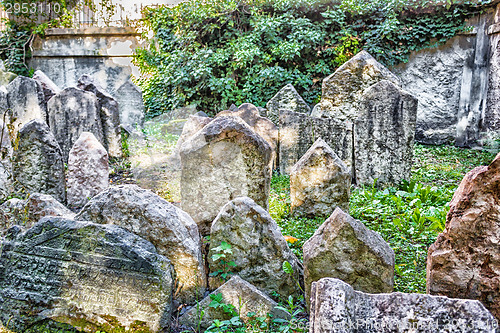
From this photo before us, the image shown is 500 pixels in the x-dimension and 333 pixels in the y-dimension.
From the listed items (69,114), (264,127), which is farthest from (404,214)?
(69,114)

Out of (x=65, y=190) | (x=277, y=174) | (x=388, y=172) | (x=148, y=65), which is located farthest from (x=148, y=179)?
(x=148, y=65)

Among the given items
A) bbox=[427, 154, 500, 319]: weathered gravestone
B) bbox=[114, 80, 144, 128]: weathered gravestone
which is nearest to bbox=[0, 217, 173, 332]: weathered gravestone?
bbox=[427, 154, 500, 319]: weathered gravestone

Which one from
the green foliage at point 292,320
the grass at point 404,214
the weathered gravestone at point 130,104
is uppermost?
the weathered gravestone at point 130,104

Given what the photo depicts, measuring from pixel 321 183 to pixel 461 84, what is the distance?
7213mm

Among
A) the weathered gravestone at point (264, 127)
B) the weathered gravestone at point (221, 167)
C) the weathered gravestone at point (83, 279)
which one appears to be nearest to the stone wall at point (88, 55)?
the weathered gravestone at point (264, 127)

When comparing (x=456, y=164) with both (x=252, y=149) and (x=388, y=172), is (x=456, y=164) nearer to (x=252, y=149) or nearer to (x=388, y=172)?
(x=388, y=172)

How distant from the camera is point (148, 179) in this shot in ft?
23.0

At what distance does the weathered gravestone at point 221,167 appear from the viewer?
4426 millimetres

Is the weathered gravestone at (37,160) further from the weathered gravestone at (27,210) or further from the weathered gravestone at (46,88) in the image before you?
the weathered gravestone at (46,88)

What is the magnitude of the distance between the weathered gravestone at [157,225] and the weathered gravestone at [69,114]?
4.77m

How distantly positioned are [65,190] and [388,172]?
463 cm

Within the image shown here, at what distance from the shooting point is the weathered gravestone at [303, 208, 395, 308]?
9.82 feet

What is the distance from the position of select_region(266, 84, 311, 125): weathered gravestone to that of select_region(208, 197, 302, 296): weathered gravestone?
5.37 m

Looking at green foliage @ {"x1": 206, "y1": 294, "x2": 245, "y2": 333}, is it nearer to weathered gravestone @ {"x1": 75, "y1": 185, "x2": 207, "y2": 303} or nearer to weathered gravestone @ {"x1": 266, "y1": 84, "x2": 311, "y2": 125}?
weathered gravestone @ {"x1": 75, "y1": 185, "x2": 207, "y2": 303}
